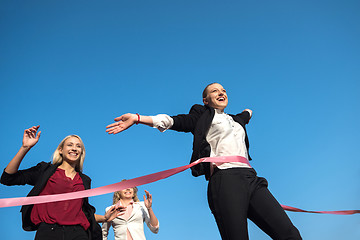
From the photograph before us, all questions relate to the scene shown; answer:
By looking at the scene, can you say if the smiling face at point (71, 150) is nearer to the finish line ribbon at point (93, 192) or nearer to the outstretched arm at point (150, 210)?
the finish line ribbon at point (93, 192)

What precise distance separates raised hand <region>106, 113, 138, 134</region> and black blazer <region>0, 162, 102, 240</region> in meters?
1.38

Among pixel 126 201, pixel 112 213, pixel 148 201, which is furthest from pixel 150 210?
pixel 112 213

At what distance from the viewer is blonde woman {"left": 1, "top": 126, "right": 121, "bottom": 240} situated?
438cm

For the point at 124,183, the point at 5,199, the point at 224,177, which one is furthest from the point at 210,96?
the point at 5,199

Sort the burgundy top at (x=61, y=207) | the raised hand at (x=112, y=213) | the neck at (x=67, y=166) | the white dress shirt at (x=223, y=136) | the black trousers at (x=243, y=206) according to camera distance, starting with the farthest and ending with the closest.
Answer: the raised hand at (x=112, y=213), the neck at (x=67, y=166), the burgundy top at (x=61, y=207), the white dress shirt at (x=223, y=136), the black trousers at (x=243, y=206)

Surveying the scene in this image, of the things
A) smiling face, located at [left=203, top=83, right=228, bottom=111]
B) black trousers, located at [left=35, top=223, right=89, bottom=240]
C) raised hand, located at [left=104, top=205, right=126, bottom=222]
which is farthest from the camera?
raised hand, located at [left=104, top=205, right=126, bottom=222]

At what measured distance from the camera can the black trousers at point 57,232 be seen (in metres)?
4.28

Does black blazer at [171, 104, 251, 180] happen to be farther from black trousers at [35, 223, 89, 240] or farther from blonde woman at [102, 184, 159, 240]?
blonde woman at [102, 184, 159, 240]

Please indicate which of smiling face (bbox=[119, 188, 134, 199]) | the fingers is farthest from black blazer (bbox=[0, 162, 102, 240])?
smiling face (bbox=[119, 188, 134, 199])

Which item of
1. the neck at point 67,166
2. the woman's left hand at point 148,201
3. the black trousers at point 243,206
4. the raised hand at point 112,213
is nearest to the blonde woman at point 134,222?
the woman's left hand at point 148,201

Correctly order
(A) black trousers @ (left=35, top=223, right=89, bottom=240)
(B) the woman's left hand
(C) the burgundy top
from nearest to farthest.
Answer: (A) black trousers @ (left=35, top=223, right=89, bottom=240) < (C) the burgundy top < (B) the woman's left hand

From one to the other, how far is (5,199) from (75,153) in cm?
104

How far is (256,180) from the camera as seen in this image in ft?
13.0

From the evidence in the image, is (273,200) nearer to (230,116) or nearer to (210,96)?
(230,116)
